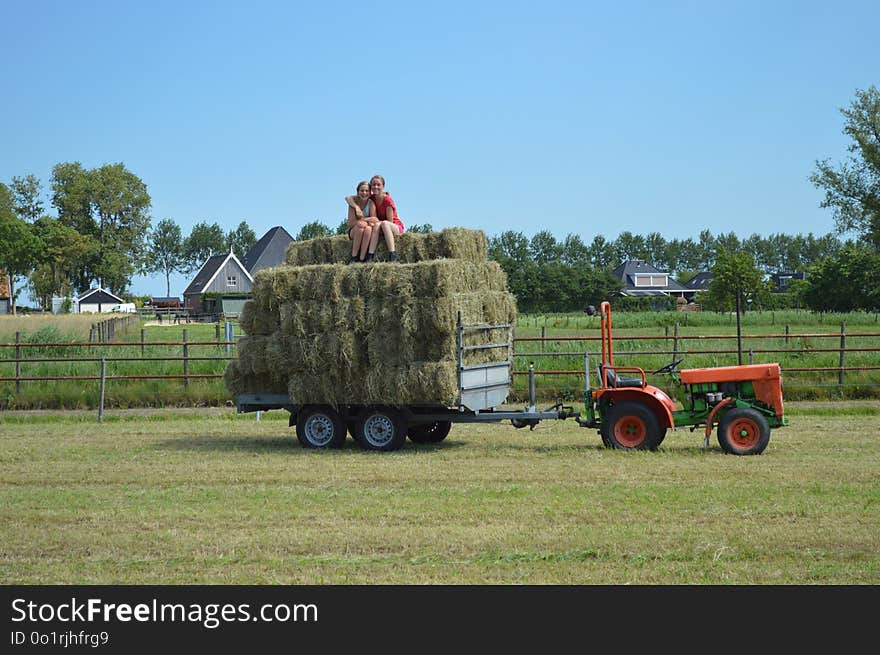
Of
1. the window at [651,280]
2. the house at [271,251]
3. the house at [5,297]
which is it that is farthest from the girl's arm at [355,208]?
the window at [651,280]

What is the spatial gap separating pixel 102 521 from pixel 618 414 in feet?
23.8

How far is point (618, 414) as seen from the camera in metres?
14.5

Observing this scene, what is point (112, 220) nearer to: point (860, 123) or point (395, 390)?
point (860, 123)

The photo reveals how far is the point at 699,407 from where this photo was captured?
14547 mm

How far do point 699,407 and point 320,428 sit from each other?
5542mm

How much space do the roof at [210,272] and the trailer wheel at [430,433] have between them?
7539 cm

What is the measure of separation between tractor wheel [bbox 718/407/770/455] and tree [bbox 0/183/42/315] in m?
82.5

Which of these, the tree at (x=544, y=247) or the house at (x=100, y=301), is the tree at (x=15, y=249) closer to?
the house at (x=100, y=301)

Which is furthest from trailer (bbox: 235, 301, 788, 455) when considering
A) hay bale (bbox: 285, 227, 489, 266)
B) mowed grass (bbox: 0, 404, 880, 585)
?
hay bale (bbox: 285, 227, 489, 266)

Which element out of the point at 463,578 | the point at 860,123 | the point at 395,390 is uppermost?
the point at 860,123

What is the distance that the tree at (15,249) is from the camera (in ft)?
284

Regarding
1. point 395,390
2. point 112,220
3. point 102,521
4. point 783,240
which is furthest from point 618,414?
point 783,240

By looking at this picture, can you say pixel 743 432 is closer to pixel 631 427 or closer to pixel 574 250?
pixel 631 427

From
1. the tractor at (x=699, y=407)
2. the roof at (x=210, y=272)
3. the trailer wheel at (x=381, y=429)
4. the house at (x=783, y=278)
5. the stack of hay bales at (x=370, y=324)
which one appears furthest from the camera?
the house at (x=783, y=278)
